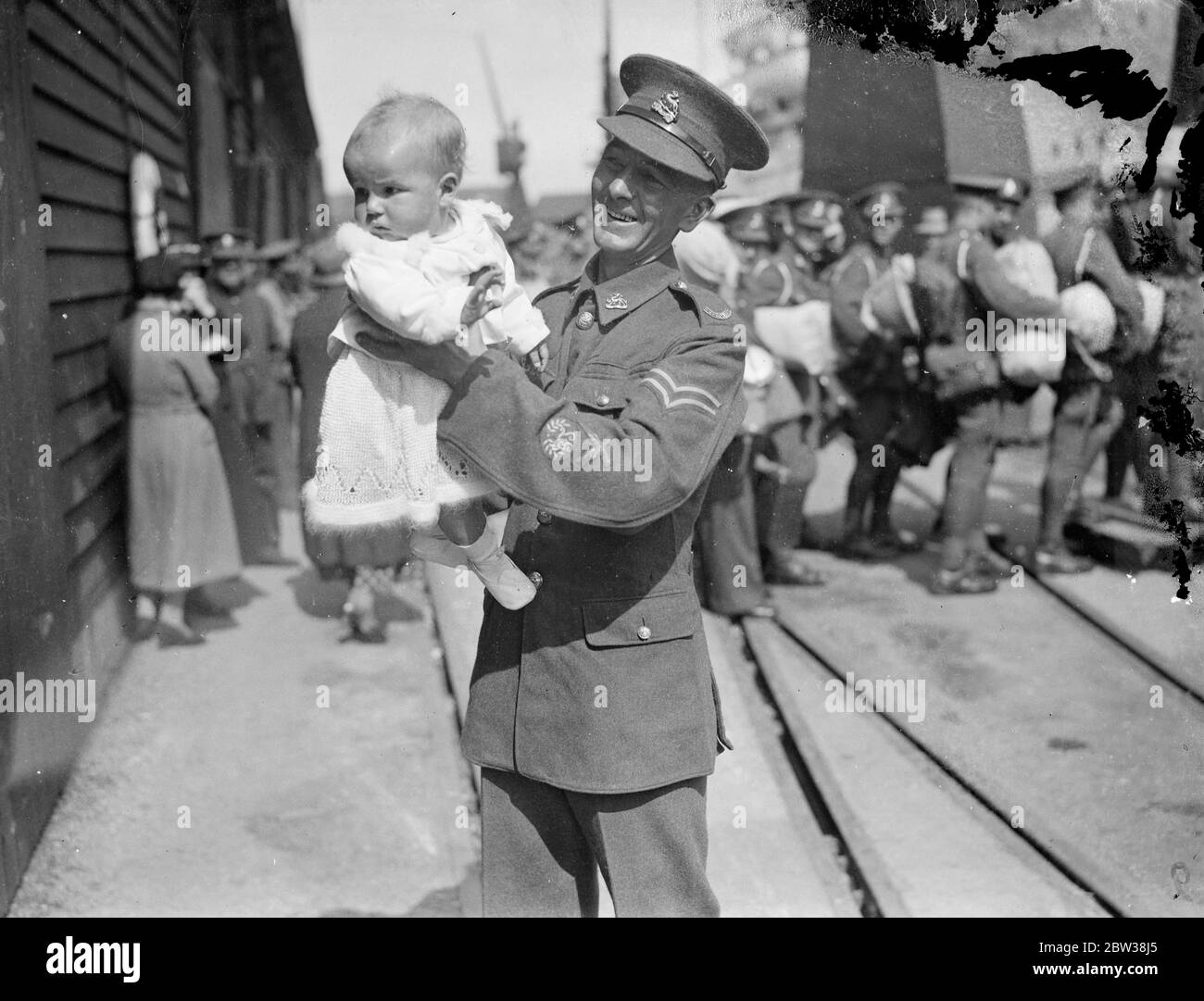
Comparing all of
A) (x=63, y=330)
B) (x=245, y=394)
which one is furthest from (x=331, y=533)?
(x=245, y=394)

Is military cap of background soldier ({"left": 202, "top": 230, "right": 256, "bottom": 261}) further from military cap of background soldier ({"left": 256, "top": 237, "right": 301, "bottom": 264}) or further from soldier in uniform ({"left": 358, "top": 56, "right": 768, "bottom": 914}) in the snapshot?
soldier in uniform ({"left": 358, "top": 56, "right": 768, "bottom": 914})

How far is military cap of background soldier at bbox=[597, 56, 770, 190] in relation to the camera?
6.96 feet

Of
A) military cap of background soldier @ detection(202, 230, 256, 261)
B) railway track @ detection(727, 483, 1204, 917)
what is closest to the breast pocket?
railway track @ detection(727, 483, 1204, 917)

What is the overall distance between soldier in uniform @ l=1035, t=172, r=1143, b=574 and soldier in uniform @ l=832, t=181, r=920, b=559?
77 centimetres

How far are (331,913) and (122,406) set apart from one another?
2.44 meters

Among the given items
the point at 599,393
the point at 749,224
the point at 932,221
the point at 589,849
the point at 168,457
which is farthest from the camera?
the point at 932,221

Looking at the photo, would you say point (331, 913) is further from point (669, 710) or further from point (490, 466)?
point (490, 466)

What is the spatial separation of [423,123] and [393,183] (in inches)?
4.2

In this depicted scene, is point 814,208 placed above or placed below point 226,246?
above

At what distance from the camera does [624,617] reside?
2.19 m

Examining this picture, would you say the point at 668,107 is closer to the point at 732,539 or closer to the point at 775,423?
the point at 732,539

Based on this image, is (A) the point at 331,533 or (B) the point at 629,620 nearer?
(B) the point at 629,620
